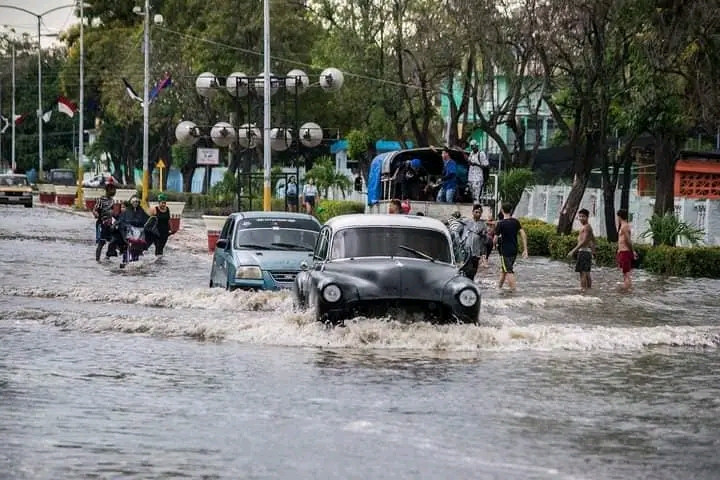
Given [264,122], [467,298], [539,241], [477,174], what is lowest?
[539,241]

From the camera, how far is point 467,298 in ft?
57.7

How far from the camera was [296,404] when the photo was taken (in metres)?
12.8

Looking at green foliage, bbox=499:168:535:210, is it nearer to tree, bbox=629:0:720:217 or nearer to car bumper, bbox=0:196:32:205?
tree, bbox=629:0:720:217

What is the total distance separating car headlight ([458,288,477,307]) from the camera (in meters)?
17.6

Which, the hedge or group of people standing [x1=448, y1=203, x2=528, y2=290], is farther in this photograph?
the hedge

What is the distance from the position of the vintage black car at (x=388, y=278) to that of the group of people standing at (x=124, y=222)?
46.6ft

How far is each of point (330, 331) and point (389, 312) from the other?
71cm

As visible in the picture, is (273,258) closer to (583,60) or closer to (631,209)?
(583,60)

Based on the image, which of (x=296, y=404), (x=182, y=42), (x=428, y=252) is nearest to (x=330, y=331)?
(x=428, y=252)

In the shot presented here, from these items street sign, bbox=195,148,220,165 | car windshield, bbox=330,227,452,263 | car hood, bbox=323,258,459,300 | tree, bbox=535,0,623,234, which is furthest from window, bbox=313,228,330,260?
street sign, bbox=195,148,220,165

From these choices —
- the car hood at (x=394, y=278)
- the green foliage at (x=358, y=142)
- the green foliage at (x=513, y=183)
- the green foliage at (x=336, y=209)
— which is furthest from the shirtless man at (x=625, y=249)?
the green foliage at (x=358, y=142)

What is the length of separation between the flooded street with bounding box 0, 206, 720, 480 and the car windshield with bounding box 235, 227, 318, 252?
43.3 inches

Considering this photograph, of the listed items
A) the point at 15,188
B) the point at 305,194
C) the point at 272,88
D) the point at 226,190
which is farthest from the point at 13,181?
the point at 272,88

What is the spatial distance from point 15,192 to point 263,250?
5555 cm
